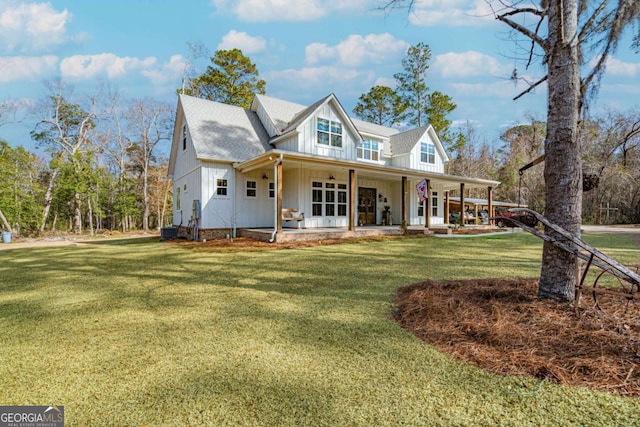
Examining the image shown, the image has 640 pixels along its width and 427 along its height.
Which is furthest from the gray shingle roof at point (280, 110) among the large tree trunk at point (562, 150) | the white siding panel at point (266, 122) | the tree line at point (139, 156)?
the large tree trunk at point (562, 150)

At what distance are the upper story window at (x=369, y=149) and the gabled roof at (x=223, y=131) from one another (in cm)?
534

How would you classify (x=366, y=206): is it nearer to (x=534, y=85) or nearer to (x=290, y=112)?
(x=290, y=112)

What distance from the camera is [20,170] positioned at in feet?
58.3

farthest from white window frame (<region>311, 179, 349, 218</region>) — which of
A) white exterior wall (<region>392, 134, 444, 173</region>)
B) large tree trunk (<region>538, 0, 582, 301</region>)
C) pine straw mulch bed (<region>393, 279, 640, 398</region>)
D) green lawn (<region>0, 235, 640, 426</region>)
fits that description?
large tree trunk (<region>538, 0, 582, 301</region>)

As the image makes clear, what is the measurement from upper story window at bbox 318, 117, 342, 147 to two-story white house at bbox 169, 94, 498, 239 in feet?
0.15

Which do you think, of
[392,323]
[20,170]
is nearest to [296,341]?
[392,323]

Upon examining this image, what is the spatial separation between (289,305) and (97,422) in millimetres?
2144

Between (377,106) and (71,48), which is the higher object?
(71,48)

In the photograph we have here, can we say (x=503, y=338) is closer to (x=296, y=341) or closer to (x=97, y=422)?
(x=296, y=341)

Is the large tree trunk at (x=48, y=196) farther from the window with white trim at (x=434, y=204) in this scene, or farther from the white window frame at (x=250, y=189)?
the window with white trim at (x=434, y=204)

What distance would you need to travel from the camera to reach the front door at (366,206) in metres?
15.3

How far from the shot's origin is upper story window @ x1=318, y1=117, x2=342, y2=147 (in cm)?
1366

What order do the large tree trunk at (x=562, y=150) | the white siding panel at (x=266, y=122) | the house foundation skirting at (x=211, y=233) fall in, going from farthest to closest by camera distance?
the white siding panel at (x=266, y=122)
the house foundation skirting at (x=211, y=233)
the large tree trunk at (x=562, y=150)

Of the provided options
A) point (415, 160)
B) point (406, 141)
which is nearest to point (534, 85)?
point (415, 160)
